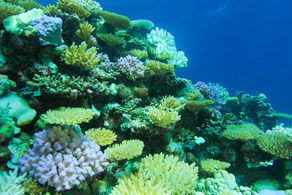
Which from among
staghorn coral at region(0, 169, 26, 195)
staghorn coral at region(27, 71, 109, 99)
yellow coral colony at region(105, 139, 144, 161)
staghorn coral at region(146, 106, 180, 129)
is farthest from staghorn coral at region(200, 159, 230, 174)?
staghorn coral at region(0, 169, 26, 195)

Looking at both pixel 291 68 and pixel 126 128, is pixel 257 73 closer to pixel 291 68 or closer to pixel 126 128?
pixel 291 68

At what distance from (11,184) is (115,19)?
570cm

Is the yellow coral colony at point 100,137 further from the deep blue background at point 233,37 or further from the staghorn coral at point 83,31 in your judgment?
the deep blue background at point 233,37

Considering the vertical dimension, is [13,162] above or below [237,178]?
below

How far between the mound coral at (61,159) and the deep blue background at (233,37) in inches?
2128

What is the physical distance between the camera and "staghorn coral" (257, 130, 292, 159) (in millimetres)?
4570

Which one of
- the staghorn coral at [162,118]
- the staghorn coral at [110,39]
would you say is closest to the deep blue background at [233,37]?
the staghorn coral at [110,39]

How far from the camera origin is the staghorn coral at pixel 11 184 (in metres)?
2.06

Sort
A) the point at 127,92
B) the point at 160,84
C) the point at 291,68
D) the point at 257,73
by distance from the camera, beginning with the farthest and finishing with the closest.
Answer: the point at 257,73
the point at 291,68
the point at 160,84
the point at 127,92

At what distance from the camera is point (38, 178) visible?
2.28 m

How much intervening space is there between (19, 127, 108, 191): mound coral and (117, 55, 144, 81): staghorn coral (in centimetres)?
254

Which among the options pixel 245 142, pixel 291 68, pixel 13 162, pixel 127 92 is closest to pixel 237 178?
pixel 245 142

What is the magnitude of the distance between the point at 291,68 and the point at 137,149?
99.2 metres

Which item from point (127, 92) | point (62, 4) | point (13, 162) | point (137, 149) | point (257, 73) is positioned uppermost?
point (257, 73)
